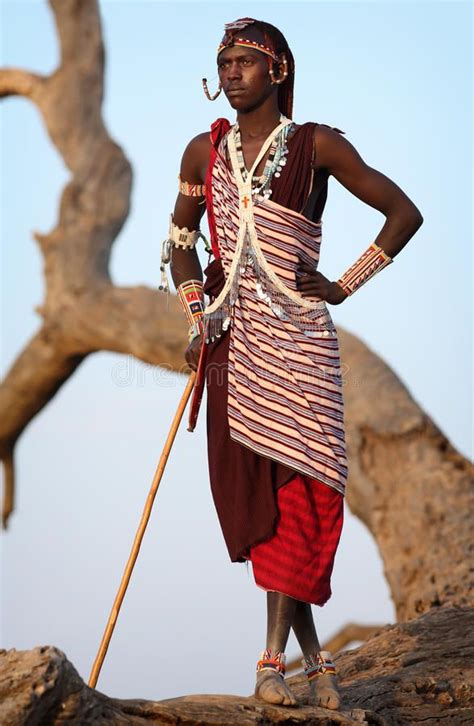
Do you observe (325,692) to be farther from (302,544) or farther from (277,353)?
(277,353)

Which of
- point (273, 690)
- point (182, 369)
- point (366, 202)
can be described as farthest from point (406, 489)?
point (273, 690)

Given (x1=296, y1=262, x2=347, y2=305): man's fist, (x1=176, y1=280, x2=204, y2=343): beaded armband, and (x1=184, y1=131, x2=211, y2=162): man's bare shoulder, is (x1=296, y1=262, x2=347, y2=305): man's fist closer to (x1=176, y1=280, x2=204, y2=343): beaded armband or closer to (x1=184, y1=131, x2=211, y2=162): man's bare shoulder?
(x1=176, y1=280, x2=204, y2=343): beaded armband

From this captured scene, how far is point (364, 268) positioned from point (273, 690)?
149 centimetres

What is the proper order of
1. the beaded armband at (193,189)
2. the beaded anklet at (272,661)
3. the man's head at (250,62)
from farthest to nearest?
the beaded armband at (193,189), the man's head at (250,62), the beaded anklet at (272,661)

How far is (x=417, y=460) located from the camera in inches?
330

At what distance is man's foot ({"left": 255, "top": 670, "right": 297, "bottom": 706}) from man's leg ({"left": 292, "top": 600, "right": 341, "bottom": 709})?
21cm

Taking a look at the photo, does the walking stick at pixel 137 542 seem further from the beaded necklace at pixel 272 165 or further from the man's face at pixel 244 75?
the man's face at pixel 244 75

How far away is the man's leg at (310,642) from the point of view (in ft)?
13.8

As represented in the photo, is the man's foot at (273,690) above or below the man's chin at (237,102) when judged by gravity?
below

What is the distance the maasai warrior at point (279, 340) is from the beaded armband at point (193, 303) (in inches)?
6.0

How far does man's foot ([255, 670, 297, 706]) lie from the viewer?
156 inches

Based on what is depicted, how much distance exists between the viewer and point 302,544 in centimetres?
412

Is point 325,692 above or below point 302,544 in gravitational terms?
below

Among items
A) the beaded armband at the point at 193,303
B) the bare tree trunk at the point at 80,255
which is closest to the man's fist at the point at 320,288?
the beaded armband at the point at 193,303
